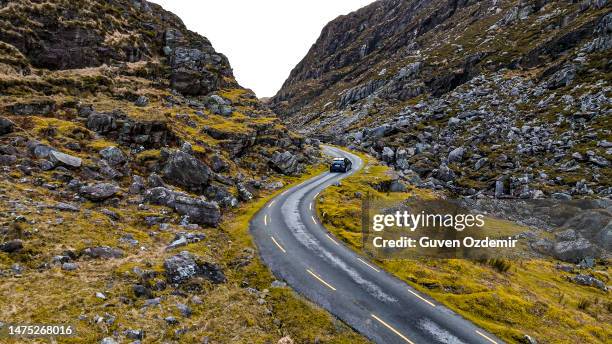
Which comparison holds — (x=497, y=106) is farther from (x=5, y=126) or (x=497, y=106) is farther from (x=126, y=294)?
(x=5, y=126)

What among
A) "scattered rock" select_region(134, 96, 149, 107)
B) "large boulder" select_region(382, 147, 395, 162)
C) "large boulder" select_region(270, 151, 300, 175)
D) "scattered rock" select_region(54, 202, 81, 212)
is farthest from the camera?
"large boulder" select_region(382, 147, 395, 162)

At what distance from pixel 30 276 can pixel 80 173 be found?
1456 cm

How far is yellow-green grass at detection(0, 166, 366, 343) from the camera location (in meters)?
14.5

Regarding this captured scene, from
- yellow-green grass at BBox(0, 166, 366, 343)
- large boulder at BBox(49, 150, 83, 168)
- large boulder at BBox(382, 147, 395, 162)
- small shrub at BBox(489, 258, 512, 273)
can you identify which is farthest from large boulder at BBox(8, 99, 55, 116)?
large boulder at BBox(382, 147, 395, 162)

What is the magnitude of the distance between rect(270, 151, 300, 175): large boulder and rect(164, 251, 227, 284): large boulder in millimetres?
31766

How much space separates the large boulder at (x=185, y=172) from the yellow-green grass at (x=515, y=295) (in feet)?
44.2

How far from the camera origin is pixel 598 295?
82.7ft

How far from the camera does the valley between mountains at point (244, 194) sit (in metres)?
17.1

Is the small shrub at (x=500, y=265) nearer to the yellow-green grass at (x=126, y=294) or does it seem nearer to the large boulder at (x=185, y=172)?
the yellow-green grass at (x=126, y=294)

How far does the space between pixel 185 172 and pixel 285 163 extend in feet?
69.9

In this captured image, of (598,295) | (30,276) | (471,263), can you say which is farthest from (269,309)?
(598,295)

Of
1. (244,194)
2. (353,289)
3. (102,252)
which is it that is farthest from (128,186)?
(353,289)

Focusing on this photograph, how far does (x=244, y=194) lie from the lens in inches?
1539

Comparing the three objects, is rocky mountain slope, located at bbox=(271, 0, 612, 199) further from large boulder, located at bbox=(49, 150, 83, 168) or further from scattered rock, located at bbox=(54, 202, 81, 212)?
scattered rock, located at bbox=(54, 202, 81, 212)
